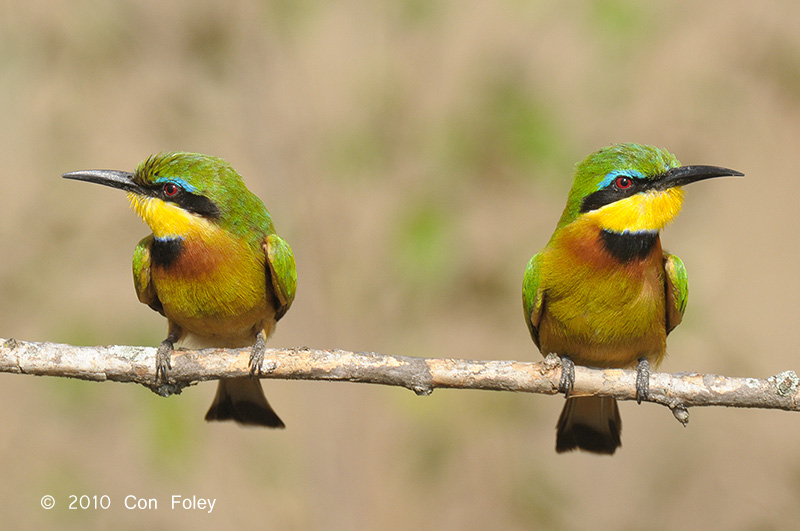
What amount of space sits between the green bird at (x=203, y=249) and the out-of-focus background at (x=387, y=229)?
3.76ft

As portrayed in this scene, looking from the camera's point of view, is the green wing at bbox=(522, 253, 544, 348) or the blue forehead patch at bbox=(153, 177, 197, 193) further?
the green wing at bbox=(522, 253, 544, 348)

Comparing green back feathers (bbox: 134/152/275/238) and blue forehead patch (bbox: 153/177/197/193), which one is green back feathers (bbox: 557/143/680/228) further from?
blue forehead patch (bbox: 153/177/197/193)

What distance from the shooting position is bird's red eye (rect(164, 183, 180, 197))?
2.91m

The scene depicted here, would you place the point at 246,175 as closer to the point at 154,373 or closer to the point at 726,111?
the point at 154,373

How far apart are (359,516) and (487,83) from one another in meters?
2.40

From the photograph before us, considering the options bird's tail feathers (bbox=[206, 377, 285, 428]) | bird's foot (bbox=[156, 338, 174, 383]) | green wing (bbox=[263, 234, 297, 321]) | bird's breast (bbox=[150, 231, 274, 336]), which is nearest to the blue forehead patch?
bird's breast (bbox=[150, 231, 274, 336])

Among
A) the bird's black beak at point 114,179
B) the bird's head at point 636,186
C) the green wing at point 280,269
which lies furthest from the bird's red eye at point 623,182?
the bird's black beak at point 114,179

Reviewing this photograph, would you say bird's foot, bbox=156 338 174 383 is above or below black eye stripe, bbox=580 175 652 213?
below

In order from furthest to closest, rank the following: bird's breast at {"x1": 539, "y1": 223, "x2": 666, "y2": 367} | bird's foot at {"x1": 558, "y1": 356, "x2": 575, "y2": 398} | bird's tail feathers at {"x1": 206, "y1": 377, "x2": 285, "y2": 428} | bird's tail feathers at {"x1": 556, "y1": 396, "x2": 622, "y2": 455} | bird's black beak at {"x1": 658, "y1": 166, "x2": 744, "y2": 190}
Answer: bird's tail feathers at {"x1": 556, "y1": 396, "x2": 622, "y2": 455} → bird's tail feathers at {"x1": 206, "y1": 377, "x2": 285, "y2": 428} → bird's breast at {"x1": 539, "y1": 223, "x2": 666, "y2": 367} → bird's black beak at {"x1": 658, "y1": 166, "x2": 744, "y2": 190} → bird's foot at {"x1": 558, "y1": 356, "x2": 575, "y2": 398}

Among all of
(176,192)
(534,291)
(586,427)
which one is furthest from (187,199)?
(586,427)

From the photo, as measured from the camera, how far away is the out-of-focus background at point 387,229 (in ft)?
14.5

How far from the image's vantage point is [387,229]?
442 centimetres

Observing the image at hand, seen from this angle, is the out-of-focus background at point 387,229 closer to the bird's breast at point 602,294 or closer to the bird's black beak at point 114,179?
the bird's breast at point 602,294

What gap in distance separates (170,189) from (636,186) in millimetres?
1561
